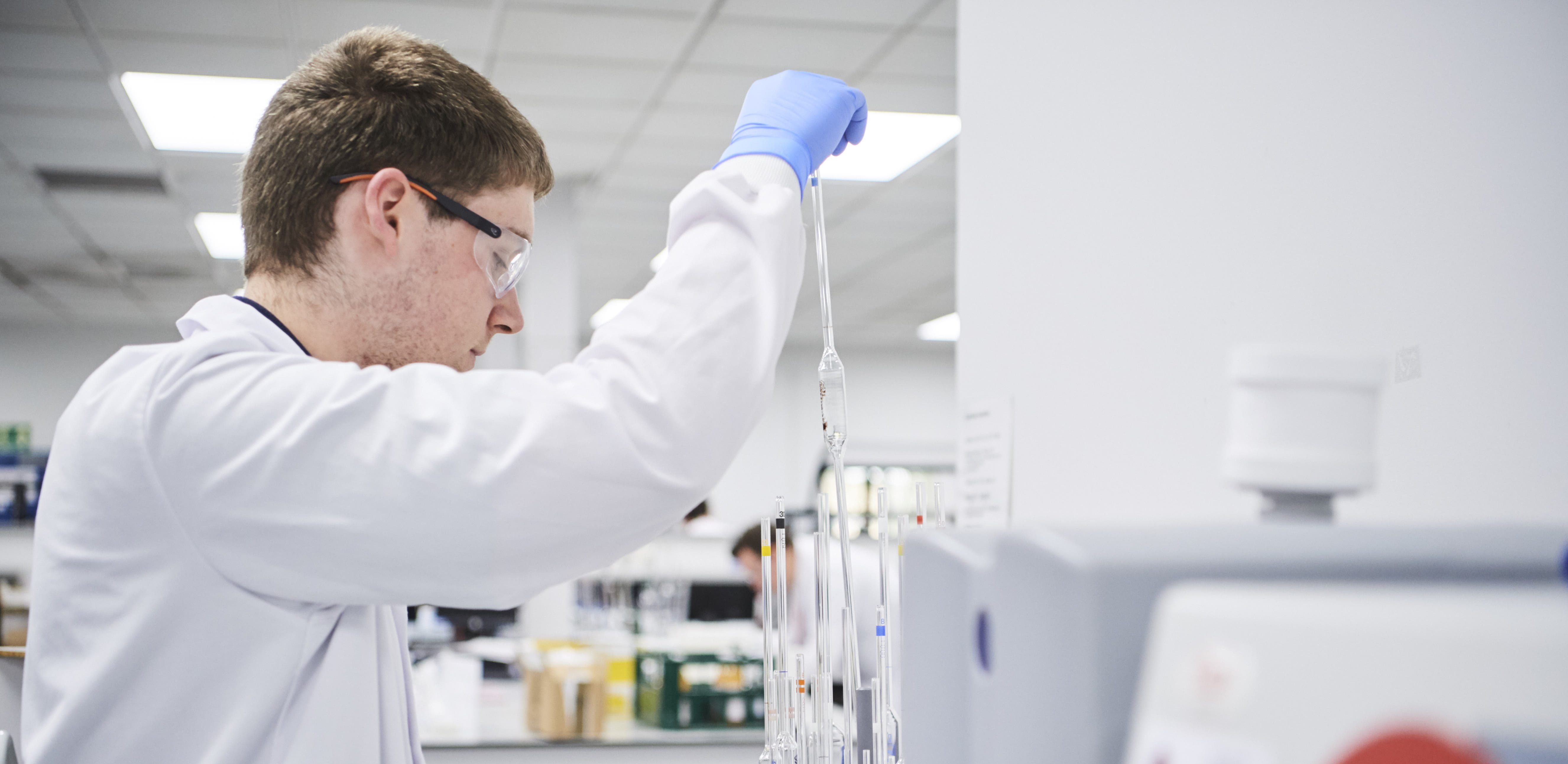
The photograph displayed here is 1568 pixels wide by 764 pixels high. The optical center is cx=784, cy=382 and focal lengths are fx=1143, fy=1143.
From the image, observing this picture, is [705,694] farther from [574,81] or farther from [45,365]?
[45,365]

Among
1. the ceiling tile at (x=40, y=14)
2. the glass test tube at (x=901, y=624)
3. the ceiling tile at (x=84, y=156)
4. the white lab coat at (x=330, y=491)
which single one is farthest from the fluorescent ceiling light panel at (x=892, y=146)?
the white lab coat at (x=330, y=491)

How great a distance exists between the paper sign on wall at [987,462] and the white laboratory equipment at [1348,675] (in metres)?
0.80

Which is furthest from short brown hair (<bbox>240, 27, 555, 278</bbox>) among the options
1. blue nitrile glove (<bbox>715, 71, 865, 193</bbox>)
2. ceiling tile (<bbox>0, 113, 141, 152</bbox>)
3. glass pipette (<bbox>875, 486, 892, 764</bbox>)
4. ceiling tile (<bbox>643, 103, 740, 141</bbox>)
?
ceiling tile (<bbox>0, 113, 141, 152</bbox>)

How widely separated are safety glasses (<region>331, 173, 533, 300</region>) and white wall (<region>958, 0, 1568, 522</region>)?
0.51m

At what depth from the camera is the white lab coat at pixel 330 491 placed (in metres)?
0.71

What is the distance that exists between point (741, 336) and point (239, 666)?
1.41ft

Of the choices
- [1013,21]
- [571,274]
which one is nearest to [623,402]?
[1013,21]

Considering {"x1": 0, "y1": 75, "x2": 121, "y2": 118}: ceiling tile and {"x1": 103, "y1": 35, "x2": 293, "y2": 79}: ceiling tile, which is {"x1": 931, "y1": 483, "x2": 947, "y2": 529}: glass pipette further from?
{"x1": 0, "y1": 75, "x2": 121, "y2": 118}: ceiling tile

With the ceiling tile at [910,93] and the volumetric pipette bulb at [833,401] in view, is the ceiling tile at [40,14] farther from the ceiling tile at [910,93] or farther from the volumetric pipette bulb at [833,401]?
the volumetric pipette bulb at [833,401]

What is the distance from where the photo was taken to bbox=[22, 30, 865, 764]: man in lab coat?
0.72 metres

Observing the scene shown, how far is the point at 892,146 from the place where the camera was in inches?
171

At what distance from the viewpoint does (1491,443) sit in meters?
0.65

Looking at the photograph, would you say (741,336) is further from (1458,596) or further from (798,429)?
(798,429)

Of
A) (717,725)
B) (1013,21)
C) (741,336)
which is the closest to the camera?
(741,336)
